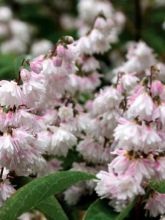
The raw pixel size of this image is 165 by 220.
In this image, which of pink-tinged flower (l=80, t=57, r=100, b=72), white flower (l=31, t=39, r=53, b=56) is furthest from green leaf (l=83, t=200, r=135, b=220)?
white flower (l=31, t=39, r=53, b=56)

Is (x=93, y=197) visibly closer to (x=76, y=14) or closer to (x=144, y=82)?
(x=144, y=82)

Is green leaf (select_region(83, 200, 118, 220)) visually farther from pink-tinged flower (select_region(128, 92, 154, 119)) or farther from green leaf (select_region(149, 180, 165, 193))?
pink-tinged flower (select_region(128, 92, 154, 119))

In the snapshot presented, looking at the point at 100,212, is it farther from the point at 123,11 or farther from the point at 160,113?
the point at 123,11

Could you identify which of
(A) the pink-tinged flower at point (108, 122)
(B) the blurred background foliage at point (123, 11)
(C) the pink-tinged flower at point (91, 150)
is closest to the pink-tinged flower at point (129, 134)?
(A) the pink-tinged flower at point (108, 122)

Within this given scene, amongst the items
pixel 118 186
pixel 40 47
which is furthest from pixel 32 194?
pixel 40 47

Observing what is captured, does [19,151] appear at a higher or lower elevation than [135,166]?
higher

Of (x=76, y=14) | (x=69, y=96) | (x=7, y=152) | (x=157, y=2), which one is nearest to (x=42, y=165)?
(x=7, y=152)
